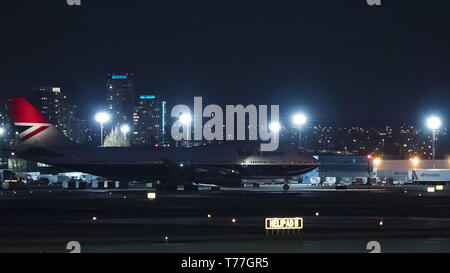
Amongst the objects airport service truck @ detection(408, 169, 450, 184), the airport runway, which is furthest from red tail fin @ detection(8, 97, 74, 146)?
airport service truck @ detection(408, 169, 450, 184)

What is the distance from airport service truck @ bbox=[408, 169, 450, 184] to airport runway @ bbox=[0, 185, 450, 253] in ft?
218

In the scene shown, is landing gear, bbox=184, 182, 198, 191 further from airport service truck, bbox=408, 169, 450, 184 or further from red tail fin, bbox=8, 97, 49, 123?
airport service truck, bbox=408, 169, 450, 184

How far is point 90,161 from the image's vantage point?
3770 inches

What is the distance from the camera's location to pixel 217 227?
129 ft

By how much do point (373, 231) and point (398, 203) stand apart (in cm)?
2430

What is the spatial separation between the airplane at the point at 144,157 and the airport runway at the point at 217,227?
35.8 metres

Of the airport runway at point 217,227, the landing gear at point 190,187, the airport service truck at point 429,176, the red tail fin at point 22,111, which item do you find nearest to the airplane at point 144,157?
the red tail fin at point 22,111

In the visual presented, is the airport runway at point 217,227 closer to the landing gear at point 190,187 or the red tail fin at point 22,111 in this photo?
the landing gear at point 190,187

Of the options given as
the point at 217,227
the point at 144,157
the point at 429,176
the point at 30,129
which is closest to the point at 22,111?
the point at 30,129

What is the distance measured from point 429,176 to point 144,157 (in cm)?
5166

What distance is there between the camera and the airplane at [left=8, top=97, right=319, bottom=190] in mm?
95688

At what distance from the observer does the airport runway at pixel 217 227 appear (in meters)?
31.3

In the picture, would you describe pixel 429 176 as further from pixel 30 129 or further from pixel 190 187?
pixel 30 129
